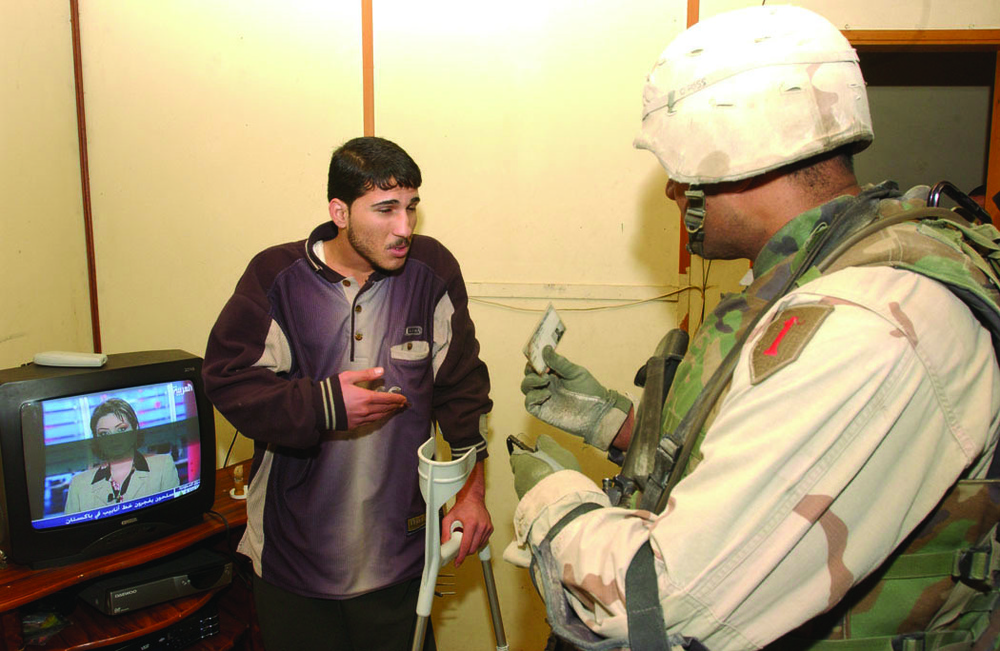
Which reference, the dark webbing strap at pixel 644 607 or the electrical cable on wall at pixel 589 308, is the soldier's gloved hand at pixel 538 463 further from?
the electrical cable on wall at pixel 589 308

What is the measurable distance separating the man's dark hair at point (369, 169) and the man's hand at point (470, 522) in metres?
0.81

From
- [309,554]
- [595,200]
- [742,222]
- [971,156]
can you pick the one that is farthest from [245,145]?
[971,156]

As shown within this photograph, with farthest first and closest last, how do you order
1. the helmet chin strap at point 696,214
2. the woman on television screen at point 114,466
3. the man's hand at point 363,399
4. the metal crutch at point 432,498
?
1. the woman on television screen at point 114,466
2. the man's hand at point 363,399
3. the metal crutch at point 432,498
4. the helmet chin strap at point 696,214

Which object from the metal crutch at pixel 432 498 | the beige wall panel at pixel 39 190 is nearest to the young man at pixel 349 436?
the metal crutch at pixel 432 498

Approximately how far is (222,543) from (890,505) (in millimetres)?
2109

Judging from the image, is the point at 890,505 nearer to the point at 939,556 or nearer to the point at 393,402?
the point at 939,556

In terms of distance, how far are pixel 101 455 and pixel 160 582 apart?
0.41 meters

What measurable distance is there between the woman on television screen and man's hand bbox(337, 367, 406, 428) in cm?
72

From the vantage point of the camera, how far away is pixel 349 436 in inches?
65.6

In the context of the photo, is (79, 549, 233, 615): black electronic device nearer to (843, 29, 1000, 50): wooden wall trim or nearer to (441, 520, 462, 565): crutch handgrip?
(441, 520, 462, 565): crutch handgrip

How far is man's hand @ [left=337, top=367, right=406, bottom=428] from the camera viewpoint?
4.94 ft

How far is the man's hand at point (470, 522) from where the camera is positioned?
1.64 meters

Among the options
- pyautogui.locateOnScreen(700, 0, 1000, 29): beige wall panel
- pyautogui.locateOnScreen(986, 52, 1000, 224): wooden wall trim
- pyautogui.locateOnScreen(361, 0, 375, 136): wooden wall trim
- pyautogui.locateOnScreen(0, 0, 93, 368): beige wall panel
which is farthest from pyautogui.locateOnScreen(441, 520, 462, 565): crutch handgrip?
pyautogui.locateOnScreen(986, 52, 1000, 224): wooden wall trim

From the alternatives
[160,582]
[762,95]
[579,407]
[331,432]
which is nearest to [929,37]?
[762,95]
